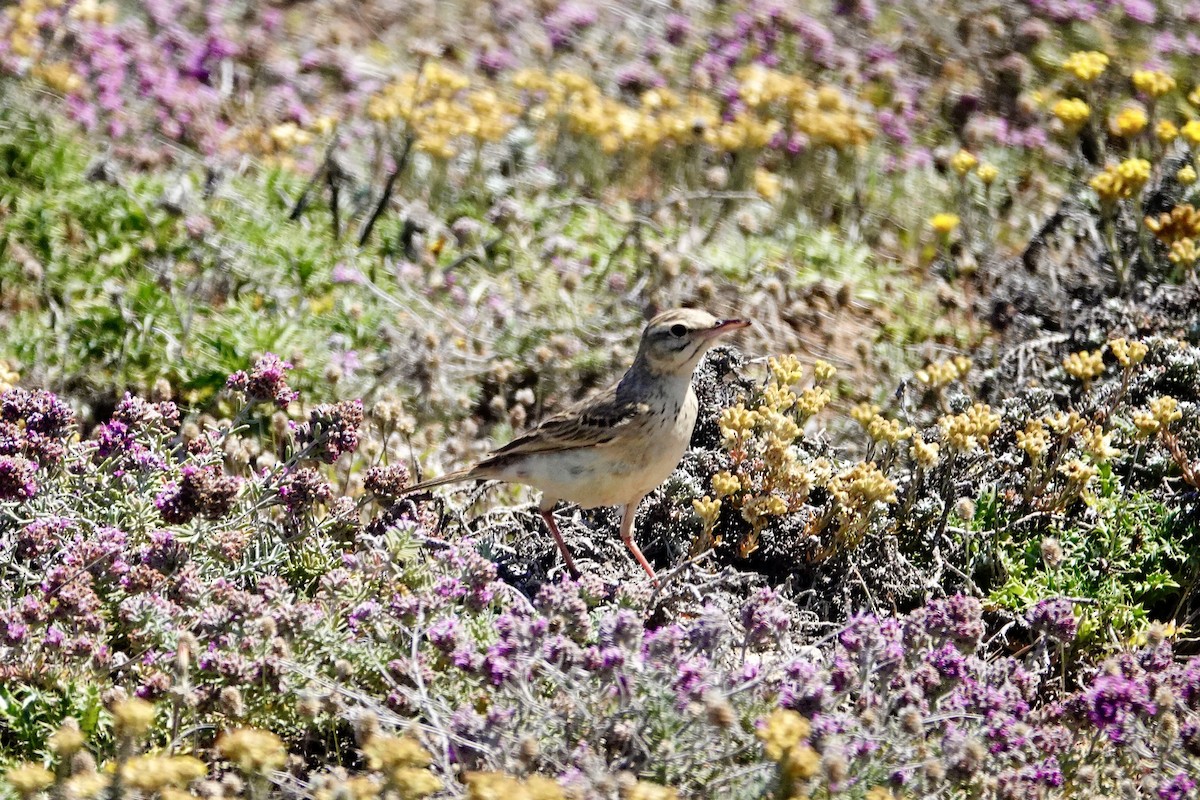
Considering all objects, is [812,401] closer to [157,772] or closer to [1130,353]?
[1130,353]

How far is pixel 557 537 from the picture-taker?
552 centimetres

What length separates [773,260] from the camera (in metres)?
8.05

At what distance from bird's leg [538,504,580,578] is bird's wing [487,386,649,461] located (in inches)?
10.5

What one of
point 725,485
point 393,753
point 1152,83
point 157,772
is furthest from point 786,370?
point 157,772

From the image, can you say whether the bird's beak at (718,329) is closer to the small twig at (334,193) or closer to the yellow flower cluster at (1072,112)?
the yellow flower cluster at (1072,112)

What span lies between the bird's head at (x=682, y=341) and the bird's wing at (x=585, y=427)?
0.63 feet

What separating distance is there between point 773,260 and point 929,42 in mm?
3252

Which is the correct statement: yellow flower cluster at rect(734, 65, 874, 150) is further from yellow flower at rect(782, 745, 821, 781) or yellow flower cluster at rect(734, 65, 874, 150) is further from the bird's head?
yellow flower at rect(782, 745, 821, 781)

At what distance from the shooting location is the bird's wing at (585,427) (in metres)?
5.41

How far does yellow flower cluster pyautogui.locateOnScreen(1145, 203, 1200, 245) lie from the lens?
6.42m

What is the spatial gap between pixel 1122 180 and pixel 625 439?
274cm

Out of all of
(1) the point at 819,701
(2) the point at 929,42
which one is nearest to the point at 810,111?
(2) the point at 929,42

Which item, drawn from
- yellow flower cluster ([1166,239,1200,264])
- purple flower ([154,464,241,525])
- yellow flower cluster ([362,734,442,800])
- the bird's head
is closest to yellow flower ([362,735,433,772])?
yellow flower cluster ([362,734,442,800])

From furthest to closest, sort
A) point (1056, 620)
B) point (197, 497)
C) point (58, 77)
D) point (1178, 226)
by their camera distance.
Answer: point (58, 77) < point (1178, 226) < point (197, 497) < point (1056, 620)
